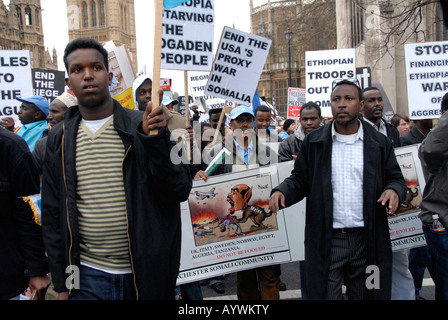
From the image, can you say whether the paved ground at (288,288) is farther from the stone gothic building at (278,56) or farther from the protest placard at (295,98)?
the stone gothic building at (278,56)

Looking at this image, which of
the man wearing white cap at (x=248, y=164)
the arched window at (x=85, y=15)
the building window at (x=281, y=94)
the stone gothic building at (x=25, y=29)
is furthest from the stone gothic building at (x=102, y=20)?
the man wearing white cap at (x=248, y=164)

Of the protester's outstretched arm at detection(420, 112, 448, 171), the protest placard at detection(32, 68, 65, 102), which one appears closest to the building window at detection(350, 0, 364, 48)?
the protest placard at detection(32, 68, 65, 102)

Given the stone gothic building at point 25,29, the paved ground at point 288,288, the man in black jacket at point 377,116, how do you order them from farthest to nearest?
the stone gothic building at point 25,29
the paved ground at point 288,288
the man in black jacket at point 377,116

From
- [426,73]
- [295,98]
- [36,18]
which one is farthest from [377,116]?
[36,18]

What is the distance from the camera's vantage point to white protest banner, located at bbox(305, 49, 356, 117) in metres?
8.59

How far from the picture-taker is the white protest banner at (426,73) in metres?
6.10

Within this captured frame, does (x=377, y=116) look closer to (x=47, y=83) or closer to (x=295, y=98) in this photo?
(x=47, y=83)

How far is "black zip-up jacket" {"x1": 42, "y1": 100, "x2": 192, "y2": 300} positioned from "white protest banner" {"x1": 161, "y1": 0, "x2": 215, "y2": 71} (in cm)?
276

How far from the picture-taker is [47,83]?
10727 millimetres

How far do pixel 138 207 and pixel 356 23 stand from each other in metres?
20.5

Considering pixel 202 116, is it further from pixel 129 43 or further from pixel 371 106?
pixel 129 43

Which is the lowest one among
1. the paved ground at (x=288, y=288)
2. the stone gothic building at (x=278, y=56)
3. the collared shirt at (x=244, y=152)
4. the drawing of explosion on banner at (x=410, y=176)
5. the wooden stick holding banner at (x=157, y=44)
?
the paved ground at (x=288, y=288)

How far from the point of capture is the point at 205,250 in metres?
4.62
